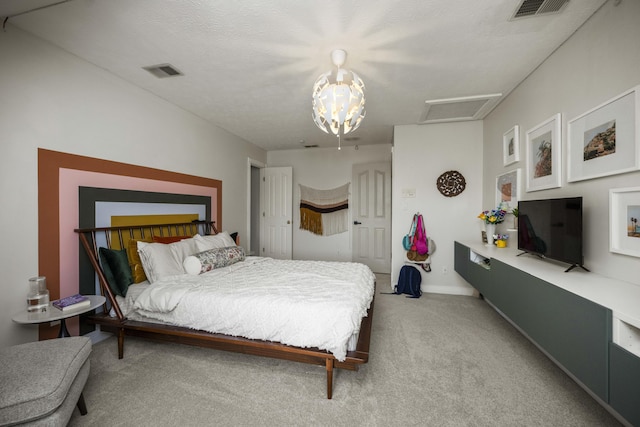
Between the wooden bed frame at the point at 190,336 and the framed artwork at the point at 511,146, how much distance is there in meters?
2.25

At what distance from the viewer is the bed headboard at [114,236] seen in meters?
2.11

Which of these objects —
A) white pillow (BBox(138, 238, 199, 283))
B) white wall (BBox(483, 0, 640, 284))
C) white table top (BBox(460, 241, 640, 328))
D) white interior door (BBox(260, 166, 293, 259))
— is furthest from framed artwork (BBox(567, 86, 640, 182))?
white interior door (BBox(260, 166, 293, 259))

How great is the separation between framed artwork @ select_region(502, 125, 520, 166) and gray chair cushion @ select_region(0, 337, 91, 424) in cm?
386

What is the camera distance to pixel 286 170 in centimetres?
527

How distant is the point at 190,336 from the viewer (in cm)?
196

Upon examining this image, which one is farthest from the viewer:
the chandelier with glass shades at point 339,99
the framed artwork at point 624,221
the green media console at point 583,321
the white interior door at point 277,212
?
the white interior door at point 277,212

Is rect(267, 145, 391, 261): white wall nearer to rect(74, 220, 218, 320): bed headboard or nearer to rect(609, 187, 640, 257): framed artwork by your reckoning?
rect(74, 220, 218, 320): bed headboard

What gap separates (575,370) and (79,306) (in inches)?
122

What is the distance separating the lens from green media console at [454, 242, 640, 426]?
1.06 meters

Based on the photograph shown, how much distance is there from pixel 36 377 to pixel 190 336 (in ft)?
2.81

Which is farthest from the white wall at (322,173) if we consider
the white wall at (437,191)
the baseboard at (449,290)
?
the baseboard at (449,290)

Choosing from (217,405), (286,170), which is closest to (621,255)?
(217,405)

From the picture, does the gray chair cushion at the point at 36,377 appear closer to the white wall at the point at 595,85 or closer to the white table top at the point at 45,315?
the white table top at the point at 45,315

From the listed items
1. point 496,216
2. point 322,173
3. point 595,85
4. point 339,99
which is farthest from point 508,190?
point 322,173
